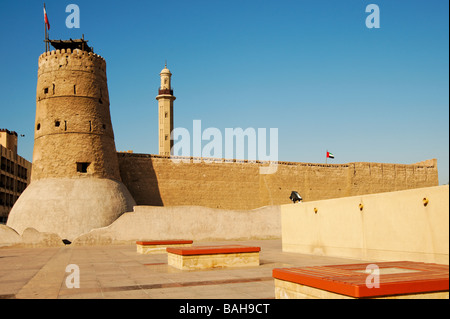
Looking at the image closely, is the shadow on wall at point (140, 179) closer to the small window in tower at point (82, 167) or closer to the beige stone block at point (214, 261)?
the small window in tower at point (82, 167)

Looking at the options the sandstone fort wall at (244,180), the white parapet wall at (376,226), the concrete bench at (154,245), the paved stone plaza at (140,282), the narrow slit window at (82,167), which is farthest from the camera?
the sandstone fort wall at (244,180)

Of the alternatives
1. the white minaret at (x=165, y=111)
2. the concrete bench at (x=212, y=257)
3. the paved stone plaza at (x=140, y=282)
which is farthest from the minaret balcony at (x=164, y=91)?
the concrete bench at (x=212, y=257)

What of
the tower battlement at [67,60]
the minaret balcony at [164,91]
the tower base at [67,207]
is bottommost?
the tower base at [67,207]

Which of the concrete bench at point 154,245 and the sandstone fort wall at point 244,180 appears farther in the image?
the sandstone fort wall at point 244,180

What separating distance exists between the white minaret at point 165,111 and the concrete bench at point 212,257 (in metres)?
32.0

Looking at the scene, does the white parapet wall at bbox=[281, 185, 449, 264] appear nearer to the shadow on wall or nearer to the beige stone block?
the beige stone block

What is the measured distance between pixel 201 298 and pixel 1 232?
56.2 feet

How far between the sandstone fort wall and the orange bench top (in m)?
22.7

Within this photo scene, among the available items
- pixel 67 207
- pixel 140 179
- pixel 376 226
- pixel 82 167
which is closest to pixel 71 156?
Result: pixel 82 167

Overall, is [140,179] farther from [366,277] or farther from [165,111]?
[366,277]

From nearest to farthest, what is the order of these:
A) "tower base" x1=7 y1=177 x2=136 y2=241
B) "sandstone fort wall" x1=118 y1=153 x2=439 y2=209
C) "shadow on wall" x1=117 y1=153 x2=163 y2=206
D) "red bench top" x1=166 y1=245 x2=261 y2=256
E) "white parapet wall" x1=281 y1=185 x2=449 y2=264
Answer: "white parapet wall" x1=281 y1=185 x2=449 y2=264, "red bench top" x1=166 y1=245 x2=261 y2=256, "tower base" x1=7 y1=177 x2=136 y2=241, "shadow on wall" x1=117 y1=153 x2=163 y2=206, "sandstone fort wall" x1=118 y1=153 x2=439 y2=209

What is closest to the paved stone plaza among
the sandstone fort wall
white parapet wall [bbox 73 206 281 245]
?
white parapet wall [bbox 73 206 281 245]

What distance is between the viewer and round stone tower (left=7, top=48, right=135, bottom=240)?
→ 22.1 metres

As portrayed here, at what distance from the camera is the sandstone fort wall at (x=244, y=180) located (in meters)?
27.5
